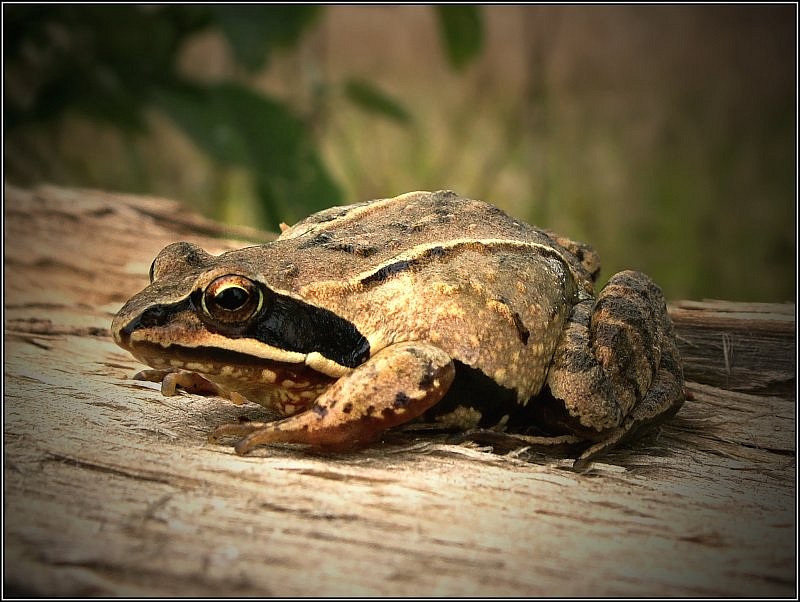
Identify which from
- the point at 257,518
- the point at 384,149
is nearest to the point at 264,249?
the point at 257,518

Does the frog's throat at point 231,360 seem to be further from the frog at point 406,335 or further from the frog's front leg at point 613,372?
the frog's front leg at point 613,372

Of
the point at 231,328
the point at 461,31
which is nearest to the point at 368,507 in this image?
the point at 231,328

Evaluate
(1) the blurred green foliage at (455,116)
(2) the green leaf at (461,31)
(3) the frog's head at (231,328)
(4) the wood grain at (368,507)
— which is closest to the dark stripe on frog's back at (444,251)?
(3) the frog's head at (231,328)

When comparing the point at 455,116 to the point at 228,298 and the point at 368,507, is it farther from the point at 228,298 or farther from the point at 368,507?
the point at 368,507

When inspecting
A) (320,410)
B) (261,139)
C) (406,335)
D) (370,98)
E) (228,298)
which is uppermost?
(370,98)

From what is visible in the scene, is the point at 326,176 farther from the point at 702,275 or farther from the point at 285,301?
the point at 702,275

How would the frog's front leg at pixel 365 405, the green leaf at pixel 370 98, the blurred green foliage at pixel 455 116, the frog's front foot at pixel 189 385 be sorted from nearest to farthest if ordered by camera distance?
the frog's front leg at pixel 365 405 → the frog's front foot at pixel 189 385 → the blurred green foliage at pixel 455 116 → the green leaf at pixel 370 98
